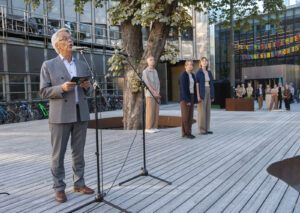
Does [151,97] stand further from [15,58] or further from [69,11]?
[69,11]

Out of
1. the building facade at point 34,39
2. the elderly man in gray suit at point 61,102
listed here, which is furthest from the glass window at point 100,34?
the elderly man in gray suit at point 61,102

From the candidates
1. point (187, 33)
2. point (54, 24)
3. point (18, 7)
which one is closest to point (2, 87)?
point (18, 7)

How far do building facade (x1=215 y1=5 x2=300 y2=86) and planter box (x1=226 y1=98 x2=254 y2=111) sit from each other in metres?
15.2

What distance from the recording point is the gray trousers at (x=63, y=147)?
Result: 4625 mm

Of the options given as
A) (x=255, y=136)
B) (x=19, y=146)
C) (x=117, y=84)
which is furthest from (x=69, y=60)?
(x=117, y=84)

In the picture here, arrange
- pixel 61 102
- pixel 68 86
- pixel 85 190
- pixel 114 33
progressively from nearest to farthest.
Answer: pixel 68 86 < pixel 61 102 < pixel 85 190 < pixel 114 33

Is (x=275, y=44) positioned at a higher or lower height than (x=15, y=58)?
higher

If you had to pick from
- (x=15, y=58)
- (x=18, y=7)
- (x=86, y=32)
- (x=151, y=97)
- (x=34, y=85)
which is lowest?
(x=151, y=97)

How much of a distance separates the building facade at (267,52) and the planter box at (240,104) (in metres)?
15.2

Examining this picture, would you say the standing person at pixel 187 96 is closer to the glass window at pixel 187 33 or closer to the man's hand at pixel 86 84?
the glass window at pixel 187 33

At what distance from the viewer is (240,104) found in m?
20.2

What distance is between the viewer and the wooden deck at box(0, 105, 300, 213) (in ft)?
14.9

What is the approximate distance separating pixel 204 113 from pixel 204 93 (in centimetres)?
53

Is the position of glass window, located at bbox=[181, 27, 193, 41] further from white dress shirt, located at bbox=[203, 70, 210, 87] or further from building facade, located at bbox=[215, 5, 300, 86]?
building facade, located at bbox=[215, 5, 300, 86]
